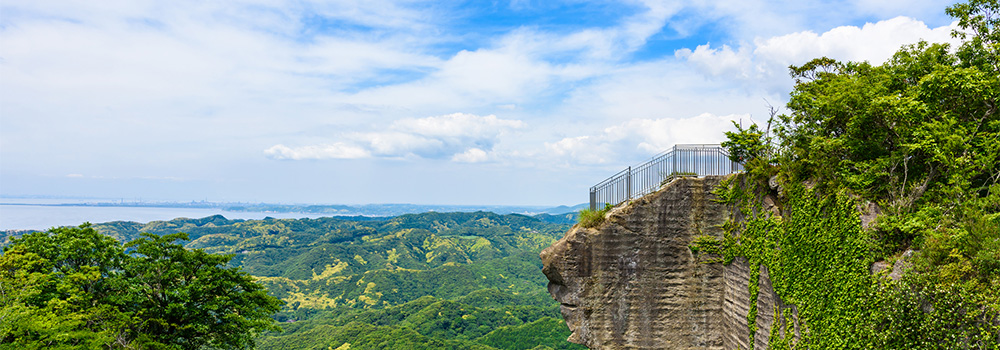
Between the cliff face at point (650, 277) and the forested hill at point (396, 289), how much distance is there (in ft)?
139

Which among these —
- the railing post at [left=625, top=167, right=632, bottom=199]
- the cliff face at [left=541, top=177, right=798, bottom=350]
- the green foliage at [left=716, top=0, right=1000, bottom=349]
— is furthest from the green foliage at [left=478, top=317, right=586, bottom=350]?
the green foliage at [left=716, top=0, right=1000, bottom=349]

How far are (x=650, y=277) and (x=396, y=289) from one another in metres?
123

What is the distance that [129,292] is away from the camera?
17.1m

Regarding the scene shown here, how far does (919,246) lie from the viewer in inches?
325

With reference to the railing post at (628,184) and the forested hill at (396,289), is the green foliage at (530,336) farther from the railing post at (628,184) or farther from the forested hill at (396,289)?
the railing post at (628,184)

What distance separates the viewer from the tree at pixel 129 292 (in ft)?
52.4

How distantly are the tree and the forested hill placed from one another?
28.2 metres

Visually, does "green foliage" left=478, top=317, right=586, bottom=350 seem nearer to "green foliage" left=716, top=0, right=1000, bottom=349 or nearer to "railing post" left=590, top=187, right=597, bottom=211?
"railing post" left=590, top=187, right=597, bottom=211

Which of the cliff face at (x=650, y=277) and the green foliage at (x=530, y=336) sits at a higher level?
the cliff face at (x=650, y=277)

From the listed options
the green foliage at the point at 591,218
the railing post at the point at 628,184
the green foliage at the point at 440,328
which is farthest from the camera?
the green foliage at the point at 440,328

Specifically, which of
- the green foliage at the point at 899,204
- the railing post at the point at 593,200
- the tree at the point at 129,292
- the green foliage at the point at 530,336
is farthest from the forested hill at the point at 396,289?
the green foliage at the point at 899,204

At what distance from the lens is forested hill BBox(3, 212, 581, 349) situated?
77.2 metres

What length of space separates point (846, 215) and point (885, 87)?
11.1 feet

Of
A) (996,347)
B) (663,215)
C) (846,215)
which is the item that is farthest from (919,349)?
(663,215)
